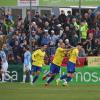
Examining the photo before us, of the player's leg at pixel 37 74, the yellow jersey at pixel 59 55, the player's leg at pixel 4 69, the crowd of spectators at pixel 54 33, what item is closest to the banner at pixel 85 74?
the crowd of spectators at pixel 54 33

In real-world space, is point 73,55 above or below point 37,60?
above

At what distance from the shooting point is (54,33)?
32312mm

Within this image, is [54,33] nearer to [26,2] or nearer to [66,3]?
[66,3]

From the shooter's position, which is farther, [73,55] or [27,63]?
[27,63]

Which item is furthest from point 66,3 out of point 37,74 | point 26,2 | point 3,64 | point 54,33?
point 3,64

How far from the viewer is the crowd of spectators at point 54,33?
103ft

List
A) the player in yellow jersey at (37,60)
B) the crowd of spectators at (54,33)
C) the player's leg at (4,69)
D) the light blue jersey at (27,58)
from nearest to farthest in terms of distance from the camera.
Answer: the player in yellow jersey at (37,60) → the light blue jersey at (27,58) → the player's leg at (4,69) → the crowd of spectators at (54,33)

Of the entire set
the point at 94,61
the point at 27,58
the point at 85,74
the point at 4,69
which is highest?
the point at 27,58

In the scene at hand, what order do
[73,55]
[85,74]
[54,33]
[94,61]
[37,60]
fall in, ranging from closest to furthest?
1. [73,55]
2. [37,60]
3. [85,74]
4. [94,61]
5. [54,33]

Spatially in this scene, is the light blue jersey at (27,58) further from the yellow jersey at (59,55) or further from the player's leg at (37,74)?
the yellow jersey at (59,55)

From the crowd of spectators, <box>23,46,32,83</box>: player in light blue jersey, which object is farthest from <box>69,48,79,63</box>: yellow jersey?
<box>23,46,32,83</box>: player in light blue jersey

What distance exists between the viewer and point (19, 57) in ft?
105

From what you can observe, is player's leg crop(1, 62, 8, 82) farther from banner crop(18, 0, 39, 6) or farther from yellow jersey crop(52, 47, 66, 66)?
yellow jersey crop(52, 47, 66, 66)

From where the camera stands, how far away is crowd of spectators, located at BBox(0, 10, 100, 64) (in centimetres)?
3153
